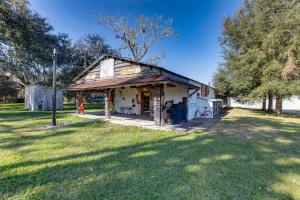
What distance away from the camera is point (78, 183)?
3.10 meters

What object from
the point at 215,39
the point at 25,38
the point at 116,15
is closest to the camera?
the point at 25,38

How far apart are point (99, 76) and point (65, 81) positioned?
1370 cm

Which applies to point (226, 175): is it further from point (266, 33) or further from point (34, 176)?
point (266, 33)

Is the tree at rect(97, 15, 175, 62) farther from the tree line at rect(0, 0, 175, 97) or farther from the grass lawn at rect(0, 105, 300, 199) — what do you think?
the grass lawn at rect(0, 105, 300, 199)

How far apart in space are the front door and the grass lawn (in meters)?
7.19

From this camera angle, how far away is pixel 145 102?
13477 millimetres

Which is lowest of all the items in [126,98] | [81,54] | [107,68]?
[126,98]

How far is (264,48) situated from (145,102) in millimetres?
11755

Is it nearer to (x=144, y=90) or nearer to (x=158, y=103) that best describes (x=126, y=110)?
(x=144, y=90)

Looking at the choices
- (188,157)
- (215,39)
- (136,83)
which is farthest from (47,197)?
(215,39)

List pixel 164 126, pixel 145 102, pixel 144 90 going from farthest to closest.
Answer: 1. pixel 145 102
2. pixel 144 90
3. pixel 164 126

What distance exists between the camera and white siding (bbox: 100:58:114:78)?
13.0 m

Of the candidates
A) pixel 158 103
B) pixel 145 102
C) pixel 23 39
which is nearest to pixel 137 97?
pixel 145 102

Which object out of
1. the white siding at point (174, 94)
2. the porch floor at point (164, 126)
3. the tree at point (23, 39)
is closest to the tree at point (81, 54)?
the tree at point (23, 39)
